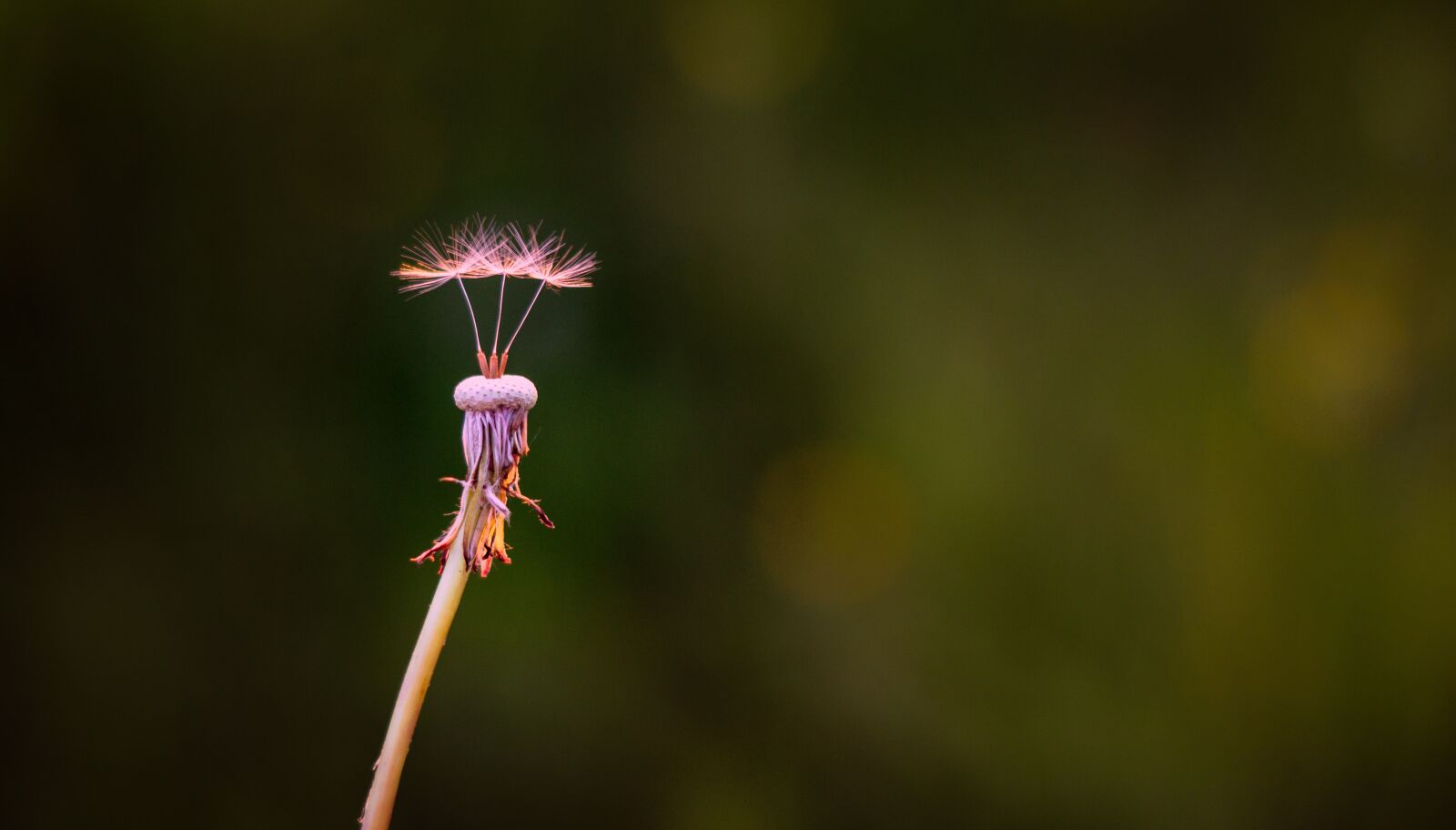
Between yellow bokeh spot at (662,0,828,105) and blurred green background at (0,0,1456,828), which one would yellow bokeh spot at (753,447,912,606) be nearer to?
blurred green background at (0,0,1456,828)

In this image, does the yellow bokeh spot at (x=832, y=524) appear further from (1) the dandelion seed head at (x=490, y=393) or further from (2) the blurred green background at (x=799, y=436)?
(1) the dandelion seed head at (x=490, y=393)

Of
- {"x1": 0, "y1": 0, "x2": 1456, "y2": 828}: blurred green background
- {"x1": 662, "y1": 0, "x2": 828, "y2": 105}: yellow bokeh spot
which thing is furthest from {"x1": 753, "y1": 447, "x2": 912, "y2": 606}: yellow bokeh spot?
{"x1": 662, "y1": 0, "x2": 828, "y2": 105}: yellow bokeh spot

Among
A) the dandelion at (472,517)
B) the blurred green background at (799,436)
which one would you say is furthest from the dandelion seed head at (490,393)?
the blurred green background at (799,436)

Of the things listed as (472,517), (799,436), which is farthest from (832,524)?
(472,517)

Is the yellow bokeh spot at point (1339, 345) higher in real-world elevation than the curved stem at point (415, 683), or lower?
higher

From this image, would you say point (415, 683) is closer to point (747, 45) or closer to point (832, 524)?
point (832, 524)

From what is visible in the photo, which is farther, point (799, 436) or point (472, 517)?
point (799, 436)

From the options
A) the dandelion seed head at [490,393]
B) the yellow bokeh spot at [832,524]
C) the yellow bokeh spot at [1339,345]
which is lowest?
the dandelion seed head at [490,393]
